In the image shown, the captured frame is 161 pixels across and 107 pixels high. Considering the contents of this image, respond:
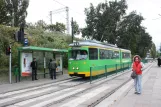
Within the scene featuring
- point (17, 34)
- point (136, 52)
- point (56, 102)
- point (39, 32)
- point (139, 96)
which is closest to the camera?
point (56, 102)

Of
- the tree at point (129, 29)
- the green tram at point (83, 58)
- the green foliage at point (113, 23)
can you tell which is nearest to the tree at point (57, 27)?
the green foliage at point (113, 23)

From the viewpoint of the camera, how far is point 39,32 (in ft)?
118

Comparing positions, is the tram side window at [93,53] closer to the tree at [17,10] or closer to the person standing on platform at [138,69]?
the person standing on platform at [138,69]

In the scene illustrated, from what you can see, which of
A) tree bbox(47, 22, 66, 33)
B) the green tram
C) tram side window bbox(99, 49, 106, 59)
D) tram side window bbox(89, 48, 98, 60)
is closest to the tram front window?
the green tram

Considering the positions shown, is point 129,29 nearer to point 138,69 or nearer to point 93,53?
point 93,53

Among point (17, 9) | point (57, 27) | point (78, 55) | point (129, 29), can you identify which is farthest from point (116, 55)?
point (57, 27)

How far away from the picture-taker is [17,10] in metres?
53.7

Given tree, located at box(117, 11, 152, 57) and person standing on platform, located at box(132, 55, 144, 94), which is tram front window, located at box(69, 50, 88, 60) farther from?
tree, located at box(117, 11, 152, 57)

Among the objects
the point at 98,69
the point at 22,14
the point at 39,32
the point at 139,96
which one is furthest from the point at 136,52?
the point at 139,96

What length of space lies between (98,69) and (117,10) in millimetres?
39516

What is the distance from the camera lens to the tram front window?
20.0 meters

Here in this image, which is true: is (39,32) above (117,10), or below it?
below

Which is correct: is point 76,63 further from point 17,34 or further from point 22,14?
point 22,14

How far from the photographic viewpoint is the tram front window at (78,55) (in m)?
20.0
